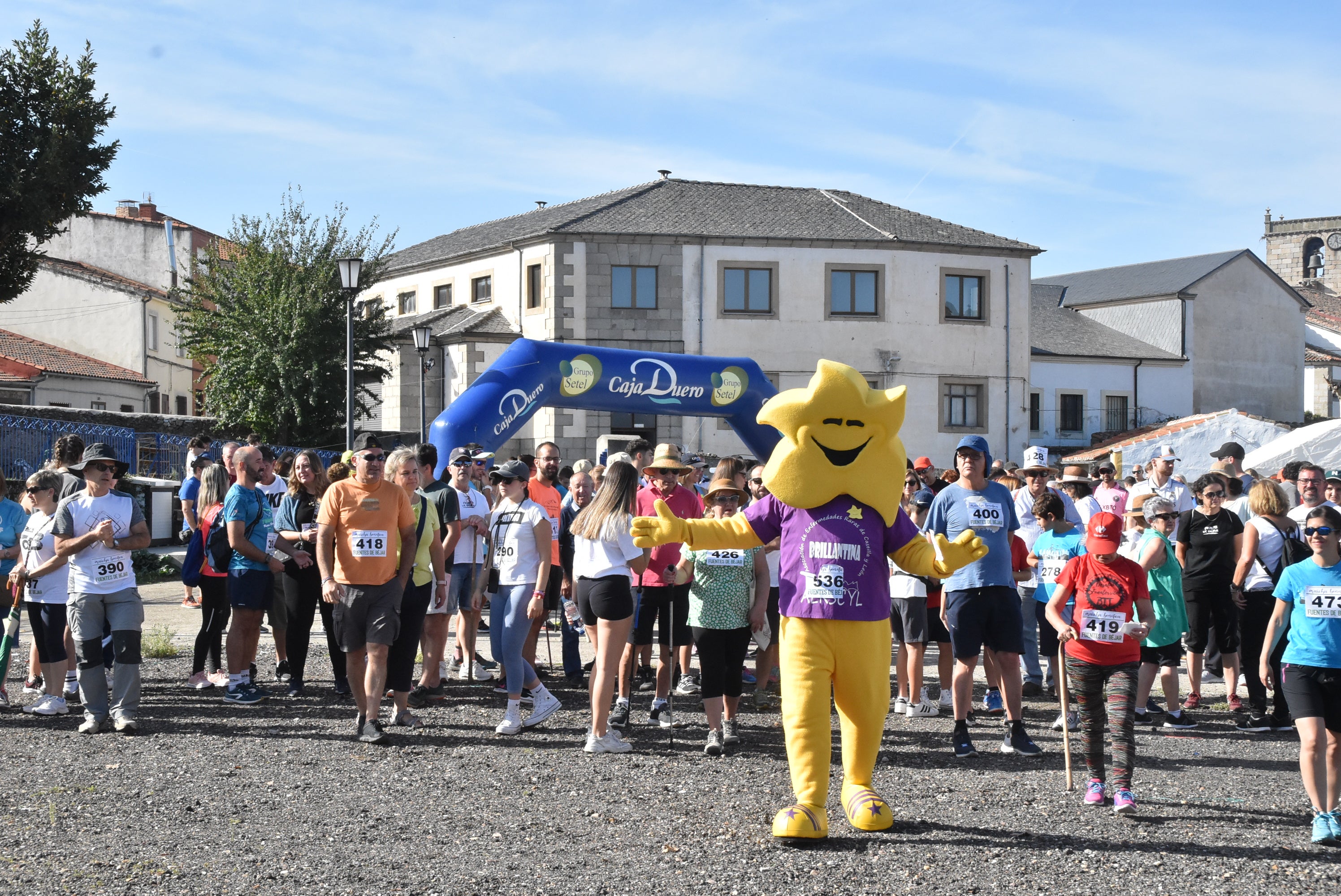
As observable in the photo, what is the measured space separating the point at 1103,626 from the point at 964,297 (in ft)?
98.0

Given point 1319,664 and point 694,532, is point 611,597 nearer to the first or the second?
point 694,532

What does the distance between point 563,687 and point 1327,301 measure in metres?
68.4

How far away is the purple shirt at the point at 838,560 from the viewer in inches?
233

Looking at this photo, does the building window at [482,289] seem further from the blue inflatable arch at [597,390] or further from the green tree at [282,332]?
the blue inflatable arch at [597,390]

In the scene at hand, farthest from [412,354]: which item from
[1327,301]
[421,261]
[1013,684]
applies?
[1327,301]

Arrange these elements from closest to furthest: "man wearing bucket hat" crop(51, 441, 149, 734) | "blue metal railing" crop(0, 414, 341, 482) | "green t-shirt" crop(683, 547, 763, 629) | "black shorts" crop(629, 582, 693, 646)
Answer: "green t-shirt" crop(683, 547, 763, 629)
"man wearing bucket hat" crop(51, 441, 149, 734)
"black shorts" crop(629, 582, 693, 646)
"blue metal railing" crop(0, 414, 341, 482)

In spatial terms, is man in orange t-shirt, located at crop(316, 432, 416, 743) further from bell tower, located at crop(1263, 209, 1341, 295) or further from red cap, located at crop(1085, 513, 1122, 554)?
bell tower, located at crop(1263, 209, 1341, 295)

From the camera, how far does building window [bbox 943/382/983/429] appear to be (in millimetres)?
34844

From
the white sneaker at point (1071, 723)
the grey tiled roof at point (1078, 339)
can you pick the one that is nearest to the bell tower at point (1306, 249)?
the grey tiled roof at point (1078, 339)

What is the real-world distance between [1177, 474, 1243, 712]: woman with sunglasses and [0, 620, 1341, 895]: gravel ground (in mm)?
755

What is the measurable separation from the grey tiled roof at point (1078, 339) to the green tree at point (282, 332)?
22.4 m

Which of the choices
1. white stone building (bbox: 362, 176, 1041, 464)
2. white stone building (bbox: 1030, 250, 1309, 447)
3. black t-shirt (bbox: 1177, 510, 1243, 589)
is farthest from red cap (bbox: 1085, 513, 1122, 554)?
white stone building (bbox: 1030, 250, 1309, 447)

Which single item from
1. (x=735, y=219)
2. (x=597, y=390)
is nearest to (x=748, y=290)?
(x=735, y=219)

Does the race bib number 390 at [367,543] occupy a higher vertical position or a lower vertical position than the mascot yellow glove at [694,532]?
lower
